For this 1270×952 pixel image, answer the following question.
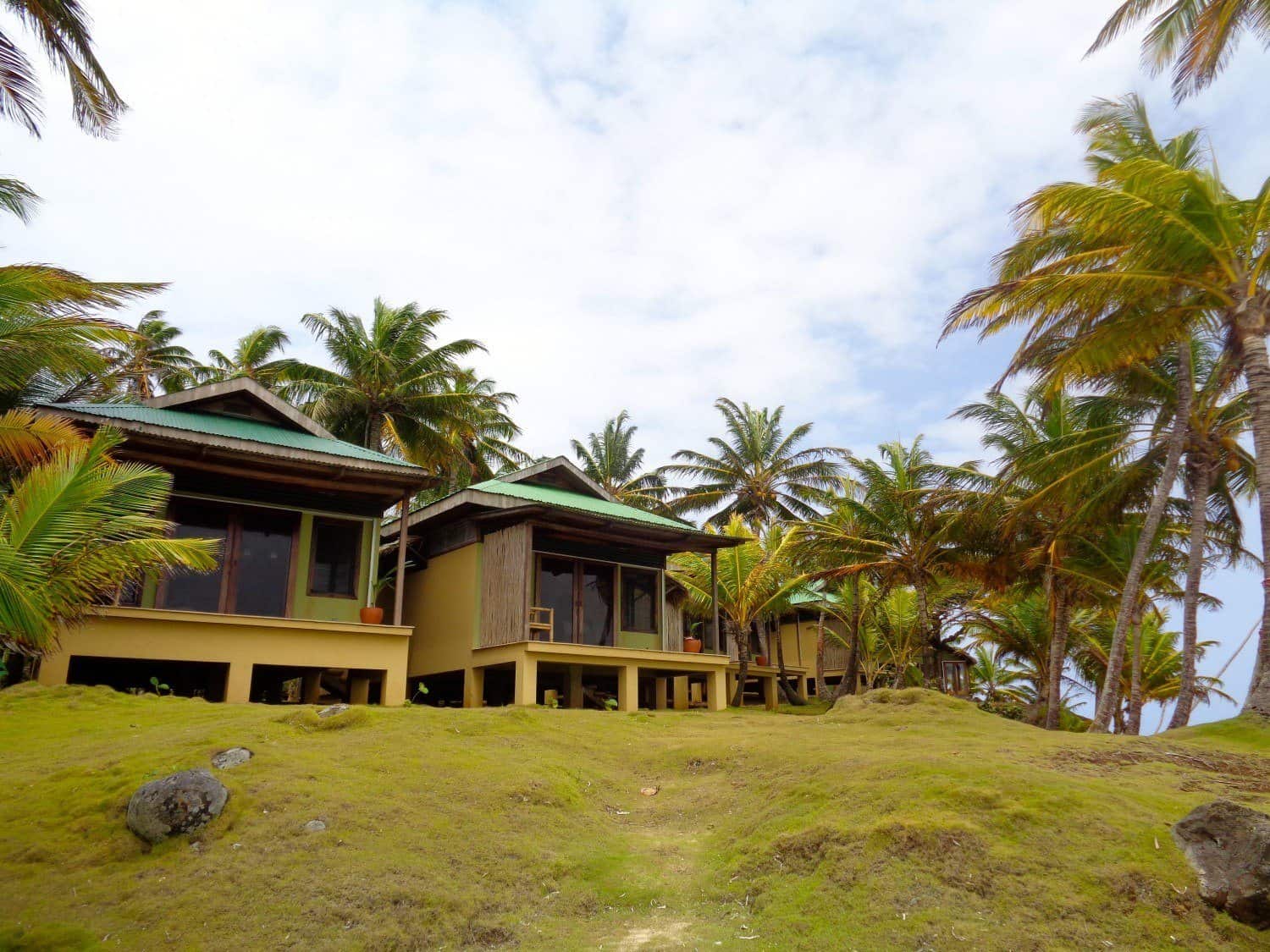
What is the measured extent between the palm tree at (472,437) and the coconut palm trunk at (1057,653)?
647 inches

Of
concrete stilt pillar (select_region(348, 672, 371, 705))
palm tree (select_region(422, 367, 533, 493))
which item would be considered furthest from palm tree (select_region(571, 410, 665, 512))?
concrete stilt pillar (select_region(348, 672, 371, 705))

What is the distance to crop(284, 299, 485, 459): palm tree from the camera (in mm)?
27828

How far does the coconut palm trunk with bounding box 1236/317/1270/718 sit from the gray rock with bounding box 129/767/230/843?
44.2ft

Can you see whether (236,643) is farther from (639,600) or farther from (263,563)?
(639,600)

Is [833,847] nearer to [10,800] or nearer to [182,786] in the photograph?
[182,786]

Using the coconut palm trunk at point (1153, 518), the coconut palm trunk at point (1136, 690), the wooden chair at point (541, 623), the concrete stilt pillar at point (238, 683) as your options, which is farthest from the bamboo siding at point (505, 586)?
the coconut palm trunk at point (1136, 690)

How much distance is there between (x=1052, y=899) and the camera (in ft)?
20.7

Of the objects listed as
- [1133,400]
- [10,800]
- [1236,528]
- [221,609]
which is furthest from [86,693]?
[1236,528]

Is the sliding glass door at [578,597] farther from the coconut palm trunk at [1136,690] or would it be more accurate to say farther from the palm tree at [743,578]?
the coconut palm trunk at [1136,690]

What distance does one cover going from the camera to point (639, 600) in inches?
842

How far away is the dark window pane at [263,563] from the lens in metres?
16.6

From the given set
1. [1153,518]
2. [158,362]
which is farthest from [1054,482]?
[158,362]

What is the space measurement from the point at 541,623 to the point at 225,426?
282 inches

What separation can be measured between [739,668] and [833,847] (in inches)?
704
